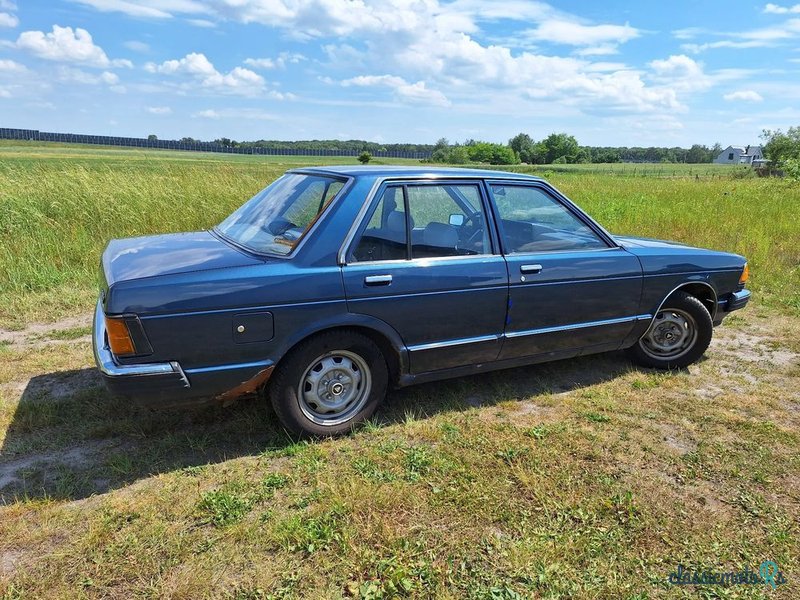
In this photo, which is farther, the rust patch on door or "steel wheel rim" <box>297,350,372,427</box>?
"steel wheel rim" <box>297,350,372,427</box>

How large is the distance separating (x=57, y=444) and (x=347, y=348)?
188 cm

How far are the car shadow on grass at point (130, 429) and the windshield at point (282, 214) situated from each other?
119 centimetres

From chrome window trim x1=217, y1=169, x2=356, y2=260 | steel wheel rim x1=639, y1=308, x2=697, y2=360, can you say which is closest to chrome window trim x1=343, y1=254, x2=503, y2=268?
chrome window trim x1=217, y1=169, x2=356, y2=260

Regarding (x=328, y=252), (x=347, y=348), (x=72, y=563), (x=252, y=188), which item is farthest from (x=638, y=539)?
(x=252, y=188)

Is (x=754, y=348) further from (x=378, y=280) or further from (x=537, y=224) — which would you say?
(x=378, y=280)

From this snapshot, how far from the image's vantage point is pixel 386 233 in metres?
3.44

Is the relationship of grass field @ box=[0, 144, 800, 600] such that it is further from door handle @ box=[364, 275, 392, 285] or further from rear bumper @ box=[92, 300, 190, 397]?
door handle @ box=[364, 275, 392, 285]

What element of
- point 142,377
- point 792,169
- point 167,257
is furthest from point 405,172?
point 792,169

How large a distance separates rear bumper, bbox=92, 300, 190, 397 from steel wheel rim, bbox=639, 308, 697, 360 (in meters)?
3.70

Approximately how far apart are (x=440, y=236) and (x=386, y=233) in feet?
1.37

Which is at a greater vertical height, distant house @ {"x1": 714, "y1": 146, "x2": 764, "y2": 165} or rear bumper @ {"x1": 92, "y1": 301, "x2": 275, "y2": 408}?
distant house @ {"x1": 714, "y1": 146, "x2": 764, "y2": 165}

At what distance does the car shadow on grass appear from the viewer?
3.03 metres

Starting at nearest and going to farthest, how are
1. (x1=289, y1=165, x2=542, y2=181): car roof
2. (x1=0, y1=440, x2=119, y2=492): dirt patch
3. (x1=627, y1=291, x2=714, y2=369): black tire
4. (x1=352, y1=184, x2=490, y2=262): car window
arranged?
(x1=0, y1=440, x2=119, y2=492): dirt patch
(x1=352, y1=184, x2=490, y2=262): car window
(x1=289, y1=165, x2=542, y2=181): car roof
(x1=627, y1=291, x2=714, y2=369): black tire

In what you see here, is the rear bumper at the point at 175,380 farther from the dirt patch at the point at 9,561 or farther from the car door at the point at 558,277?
the car door at the point at 558,277
